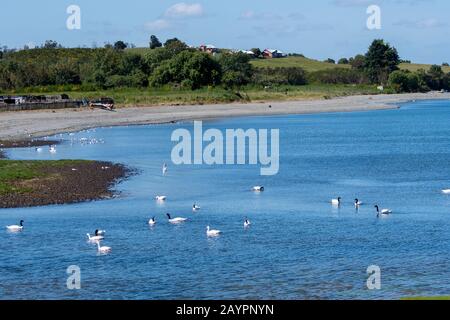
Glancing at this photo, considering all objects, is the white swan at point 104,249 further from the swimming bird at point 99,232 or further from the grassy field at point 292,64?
the grassy field at point 292,64

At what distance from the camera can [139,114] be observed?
87.4 m

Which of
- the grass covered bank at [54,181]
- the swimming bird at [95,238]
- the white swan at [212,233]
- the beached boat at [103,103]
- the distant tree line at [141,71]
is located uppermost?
the distant tree line at [141,71]

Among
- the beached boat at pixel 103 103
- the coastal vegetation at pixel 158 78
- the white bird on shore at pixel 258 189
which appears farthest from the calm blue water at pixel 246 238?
the coastal vegetation at pixel 158 78

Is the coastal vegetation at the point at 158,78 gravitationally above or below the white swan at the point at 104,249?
above

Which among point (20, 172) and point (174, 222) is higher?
point (20, 172)

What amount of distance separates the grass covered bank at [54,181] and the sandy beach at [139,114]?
62.6ft

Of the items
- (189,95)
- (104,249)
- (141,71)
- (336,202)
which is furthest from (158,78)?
(104,249)

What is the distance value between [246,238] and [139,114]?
63.3 m

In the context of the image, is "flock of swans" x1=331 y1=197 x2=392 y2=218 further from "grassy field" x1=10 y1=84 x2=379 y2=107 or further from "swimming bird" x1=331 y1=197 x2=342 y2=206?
"grassy field" x1=10 y1=84 x2=379 y2=107

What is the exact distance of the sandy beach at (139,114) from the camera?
66812mm

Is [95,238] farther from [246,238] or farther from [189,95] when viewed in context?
[189,95]
